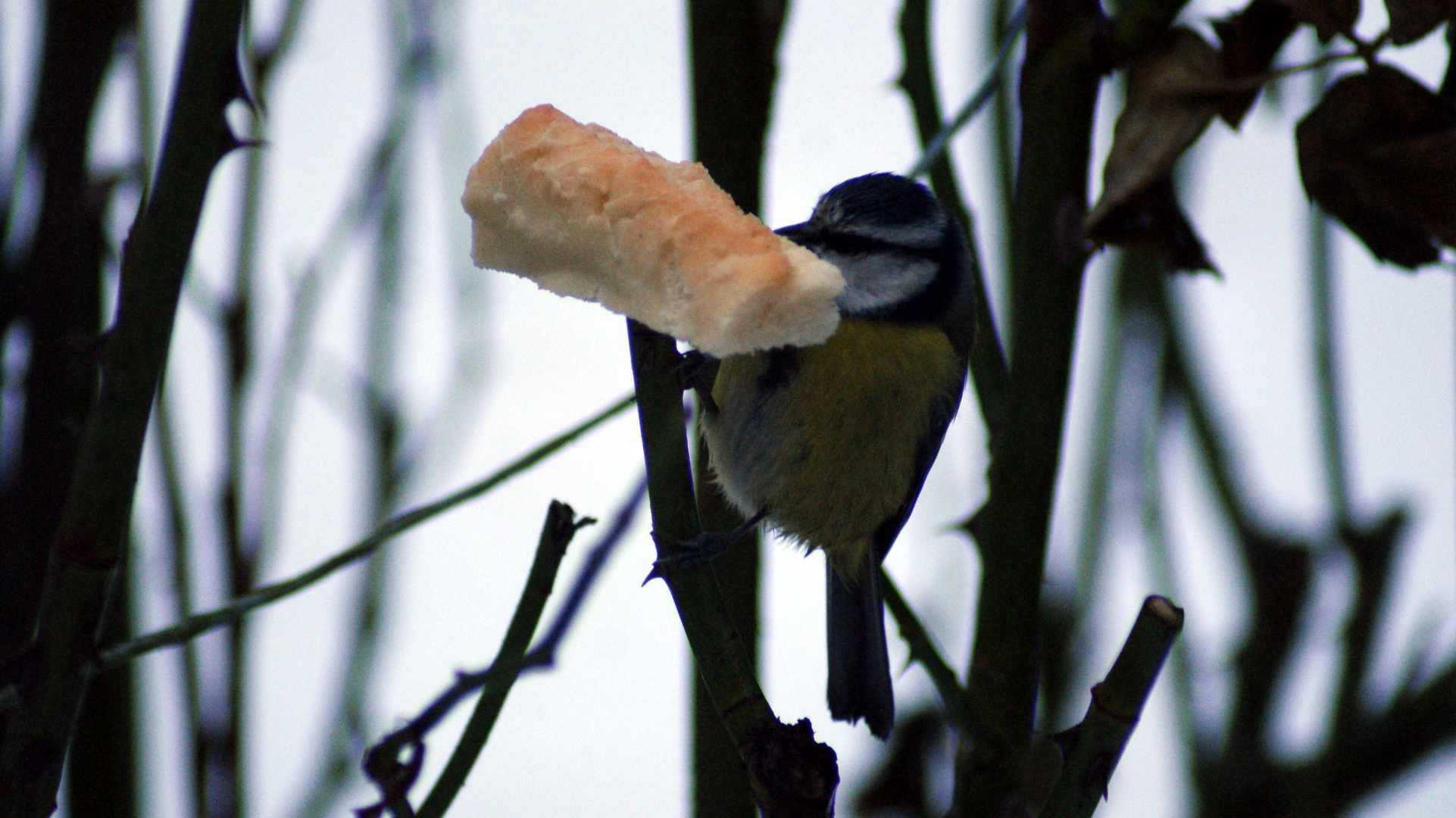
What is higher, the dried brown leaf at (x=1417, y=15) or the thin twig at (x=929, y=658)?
the dried brown leaf at (x=1417, y=15)

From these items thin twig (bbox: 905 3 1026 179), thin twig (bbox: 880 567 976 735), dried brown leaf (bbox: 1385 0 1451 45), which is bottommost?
thin twig (bbox: 880 567 976 735)

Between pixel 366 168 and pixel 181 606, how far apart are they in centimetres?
37

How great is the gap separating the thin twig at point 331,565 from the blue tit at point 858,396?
23cm

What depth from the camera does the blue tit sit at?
905 mm

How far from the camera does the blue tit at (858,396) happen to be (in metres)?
0.91

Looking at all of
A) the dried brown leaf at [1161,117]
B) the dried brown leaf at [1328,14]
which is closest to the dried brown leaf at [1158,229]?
the dried brown leaf at [1161,117]

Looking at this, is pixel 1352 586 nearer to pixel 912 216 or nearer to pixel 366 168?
pixel 912 216

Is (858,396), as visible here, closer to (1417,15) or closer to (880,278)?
(880,278)

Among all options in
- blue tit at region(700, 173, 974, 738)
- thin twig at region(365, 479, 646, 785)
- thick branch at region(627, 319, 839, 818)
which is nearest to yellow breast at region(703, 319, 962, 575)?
blue tit at region(700, 173, 974, 738)

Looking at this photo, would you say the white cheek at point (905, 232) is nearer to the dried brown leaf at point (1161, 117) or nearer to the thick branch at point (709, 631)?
the dried brown leaf at point (1161, 117)

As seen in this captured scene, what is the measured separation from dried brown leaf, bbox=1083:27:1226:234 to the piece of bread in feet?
0.74

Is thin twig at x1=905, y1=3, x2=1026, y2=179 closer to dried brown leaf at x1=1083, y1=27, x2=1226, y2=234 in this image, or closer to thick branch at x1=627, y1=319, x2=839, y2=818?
dried brown leaf at x1=1083, y1=27, x2=1226, y2=234

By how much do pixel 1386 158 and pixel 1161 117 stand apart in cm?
12

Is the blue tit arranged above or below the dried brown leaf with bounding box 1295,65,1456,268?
above
